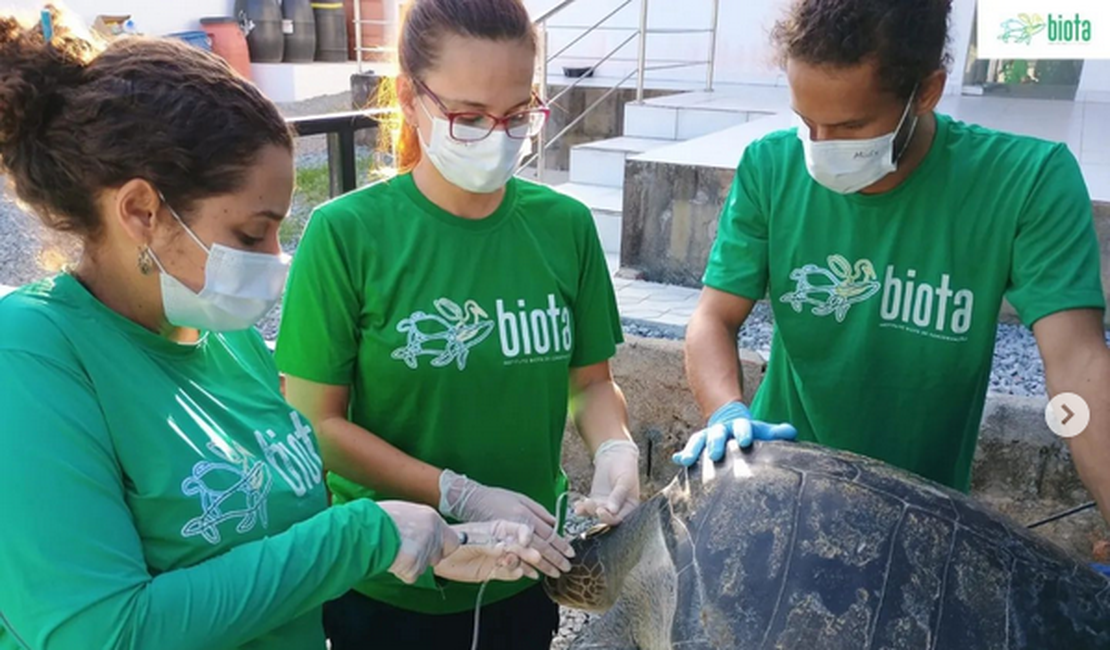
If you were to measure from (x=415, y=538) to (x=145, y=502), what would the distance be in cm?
36

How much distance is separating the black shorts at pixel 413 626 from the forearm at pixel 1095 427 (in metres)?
1.07

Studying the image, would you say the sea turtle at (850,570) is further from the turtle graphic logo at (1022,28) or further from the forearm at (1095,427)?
the turtle graphic logo at (1022,28)

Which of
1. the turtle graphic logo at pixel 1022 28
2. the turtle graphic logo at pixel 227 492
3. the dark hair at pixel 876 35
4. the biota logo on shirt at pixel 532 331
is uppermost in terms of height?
the turtle graphic logo at pixel 1022 28

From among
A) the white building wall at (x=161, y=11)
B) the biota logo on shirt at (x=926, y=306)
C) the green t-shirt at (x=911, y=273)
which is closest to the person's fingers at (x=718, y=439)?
the green t-shirt at (x=911, y=273)

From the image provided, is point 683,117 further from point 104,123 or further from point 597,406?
point 104,123

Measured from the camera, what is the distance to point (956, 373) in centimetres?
169

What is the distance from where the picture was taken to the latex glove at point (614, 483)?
1.69 meters

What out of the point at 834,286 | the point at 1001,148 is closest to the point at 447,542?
the point at 834,286

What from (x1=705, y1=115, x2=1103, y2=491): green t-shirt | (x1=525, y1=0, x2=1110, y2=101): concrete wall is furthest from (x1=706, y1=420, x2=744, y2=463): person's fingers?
(x1=525, y1=0, x2=1110, y2=101): concrete wall

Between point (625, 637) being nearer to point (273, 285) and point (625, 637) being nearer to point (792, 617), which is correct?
point (792, 617)

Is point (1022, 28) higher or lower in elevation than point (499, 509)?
higher

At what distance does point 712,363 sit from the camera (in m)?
1.88

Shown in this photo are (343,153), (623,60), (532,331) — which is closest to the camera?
(532,331)

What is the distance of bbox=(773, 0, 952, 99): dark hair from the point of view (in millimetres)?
1498
